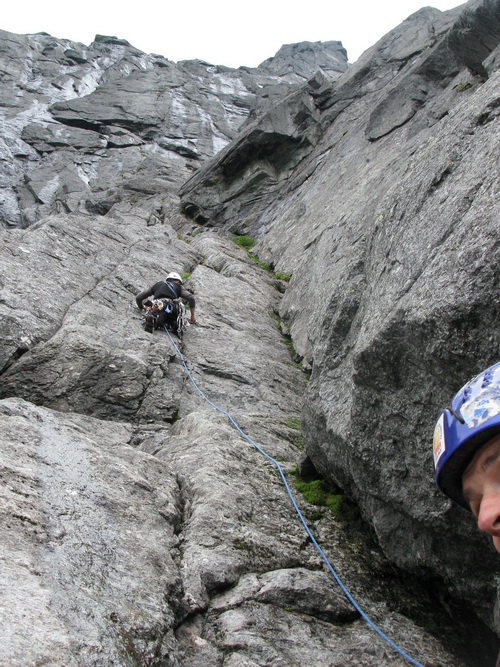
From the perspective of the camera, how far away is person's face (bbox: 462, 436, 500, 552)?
2.71 metres

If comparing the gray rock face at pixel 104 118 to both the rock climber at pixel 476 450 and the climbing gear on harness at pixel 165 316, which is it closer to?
the climbing gear on harness at pixel 165 316

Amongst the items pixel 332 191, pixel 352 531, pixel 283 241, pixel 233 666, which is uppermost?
pixel 332 191

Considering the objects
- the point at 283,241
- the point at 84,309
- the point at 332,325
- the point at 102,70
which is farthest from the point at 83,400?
the point at 102,70

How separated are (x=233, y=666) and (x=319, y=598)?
1.44 m

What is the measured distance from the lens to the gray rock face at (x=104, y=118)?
4762 centimetres

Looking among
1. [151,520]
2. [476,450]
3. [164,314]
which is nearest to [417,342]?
[476,450]

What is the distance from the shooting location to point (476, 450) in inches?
114

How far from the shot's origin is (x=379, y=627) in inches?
223

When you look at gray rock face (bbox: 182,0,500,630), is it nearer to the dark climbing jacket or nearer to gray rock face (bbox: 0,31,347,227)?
→ the dark climbing jacket

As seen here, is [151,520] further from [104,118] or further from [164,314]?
[104,118]

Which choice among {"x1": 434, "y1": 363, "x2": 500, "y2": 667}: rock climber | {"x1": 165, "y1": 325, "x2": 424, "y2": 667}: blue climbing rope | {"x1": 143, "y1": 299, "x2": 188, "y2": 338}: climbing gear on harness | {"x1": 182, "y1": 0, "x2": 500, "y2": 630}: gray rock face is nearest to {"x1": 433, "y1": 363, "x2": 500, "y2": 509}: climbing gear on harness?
{"x1": 434, "y1": 363, "x2": 500, "y2": 667}: rock climber

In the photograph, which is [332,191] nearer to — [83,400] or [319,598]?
[83,400]

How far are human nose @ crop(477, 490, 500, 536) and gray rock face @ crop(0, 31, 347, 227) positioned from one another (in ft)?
119

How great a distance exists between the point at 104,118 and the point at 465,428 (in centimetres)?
6904
